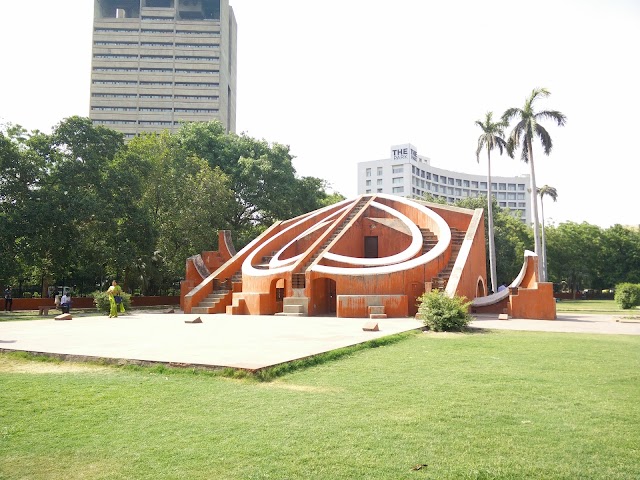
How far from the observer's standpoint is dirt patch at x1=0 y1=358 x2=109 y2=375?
22.0 ft

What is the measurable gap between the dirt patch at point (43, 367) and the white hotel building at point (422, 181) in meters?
75.4

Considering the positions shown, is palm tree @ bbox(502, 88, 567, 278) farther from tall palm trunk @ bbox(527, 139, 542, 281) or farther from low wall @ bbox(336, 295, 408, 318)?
low wall @ bbox(336, 295, 408, 318)

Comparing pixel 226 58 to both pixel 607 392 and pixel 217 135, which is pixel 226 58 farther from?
pixel 607 392

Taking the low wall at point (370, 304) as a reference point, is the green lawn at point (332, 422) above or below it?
below

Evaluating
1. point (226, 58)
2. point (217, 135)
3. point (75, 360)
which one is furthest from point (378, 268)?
point (226, 58)

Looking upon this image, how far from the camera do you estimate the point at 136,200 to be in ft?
82.0

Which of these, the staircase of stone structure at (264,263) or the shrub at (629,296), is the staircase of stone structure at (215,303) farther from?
the shrub at (629,296)

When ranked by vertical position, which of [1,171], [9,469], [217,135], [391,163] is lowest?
[9,469]

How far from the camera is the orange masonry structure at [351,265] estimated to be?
51.0 ft

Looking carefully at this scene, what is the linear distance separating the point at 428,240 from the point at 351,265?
4.05 meters

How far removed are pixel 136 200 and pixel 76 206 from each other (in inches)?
155

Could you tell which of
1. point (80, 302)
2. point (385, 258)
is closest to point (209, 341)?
point (385, 258)

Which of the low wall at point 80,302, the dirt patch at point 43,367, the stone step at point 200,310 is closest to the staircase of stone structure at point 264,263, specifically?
the stone step at point 200,310

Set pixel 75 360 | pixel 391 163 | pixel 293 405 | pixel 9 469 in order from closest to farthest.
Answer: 1. pixel 9 469
2. pixel 293 405
3. pixel 75 360
4. pixel 391 163
